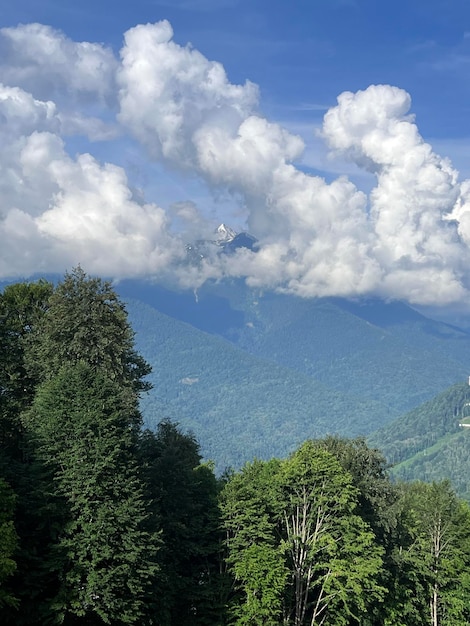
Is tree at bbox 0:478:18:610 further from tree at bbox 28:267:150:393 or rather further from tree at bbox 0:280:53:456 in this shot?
tree at bbox 28:267:150:393

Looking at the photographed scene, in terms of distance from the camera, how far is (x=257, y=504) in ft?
199

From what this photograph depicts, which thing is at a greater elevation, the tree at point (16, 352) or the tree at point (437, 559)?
the tree at point (16, 352)

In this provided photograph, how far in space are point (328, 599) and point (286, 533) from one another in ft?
20.7

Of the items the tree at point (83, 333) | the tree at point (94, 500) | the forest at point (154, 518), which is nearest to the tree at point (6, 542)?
the forest at point (154, 518)

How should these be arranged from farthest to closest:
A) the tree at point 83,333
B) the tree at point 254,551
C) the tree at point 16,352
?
the tree at point 16,352
the tree at point 83,333
the tree at point 254,551

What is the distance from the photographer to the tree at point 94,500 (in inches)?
1864

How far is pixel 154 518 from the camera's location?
53375 millimetres

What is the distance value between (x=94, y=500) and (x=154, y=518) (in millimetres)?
5718

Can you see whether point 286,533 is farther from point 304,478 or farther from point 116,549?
point 116,549

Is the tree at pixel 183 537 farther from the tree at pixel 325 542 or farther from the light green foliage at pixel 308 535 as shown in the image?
the tree at pixel 325 542

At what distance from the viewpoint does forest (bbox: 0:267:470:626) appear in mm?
48000

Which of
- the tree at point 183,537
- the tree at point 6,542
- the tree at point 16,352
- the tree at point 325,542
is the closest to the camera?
the tree at point 6,542

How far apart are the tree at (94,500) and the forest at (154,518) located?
11cm

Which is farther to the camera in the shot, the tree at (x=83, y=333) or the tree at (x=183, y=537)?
the tree at (x=83, y=333)
